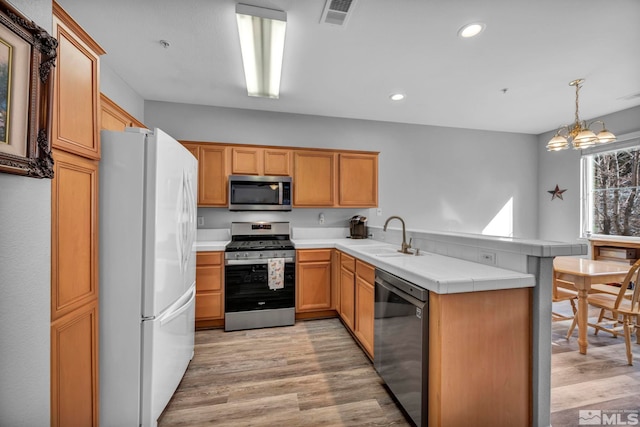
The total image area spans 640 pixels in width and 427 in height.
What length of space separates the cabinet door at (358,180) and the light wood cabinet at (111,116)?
7.92 feet

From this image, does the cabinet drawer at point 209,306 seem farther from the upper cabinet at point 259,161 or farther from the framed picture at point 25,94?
the framed picture at point 25,94

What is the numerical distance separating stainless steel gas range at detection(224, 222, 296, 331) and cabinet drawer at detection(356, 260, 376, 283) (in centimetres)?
91

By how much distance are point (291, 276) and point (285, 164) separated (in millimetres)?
1443

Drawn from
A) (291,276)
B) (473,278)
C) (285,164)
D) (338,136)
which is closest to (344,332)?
(291,276)

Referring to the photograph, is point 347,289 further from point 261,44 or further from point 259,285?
point 261,44

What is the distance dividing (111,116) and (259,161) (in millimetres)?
1519

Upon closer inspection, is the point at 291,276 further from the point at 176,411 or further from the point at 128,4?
the point at 128,4

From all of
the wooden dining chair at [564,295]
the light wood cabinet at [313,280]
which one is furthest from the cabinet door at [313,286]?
the wooden dining chair at [564,295]

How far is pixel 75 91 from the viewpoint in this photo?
1283mm

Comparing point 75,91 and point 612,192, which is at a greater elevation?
point 75,91

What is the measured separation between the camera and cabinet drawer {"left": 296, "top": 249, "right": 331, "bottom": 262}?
121 inches

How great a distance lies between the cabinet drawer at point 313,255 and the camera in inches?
121

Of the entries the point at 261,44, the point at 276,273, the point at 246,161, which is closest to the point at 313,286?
the point at 276,273

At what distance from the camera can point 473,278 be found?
1.40 meters
